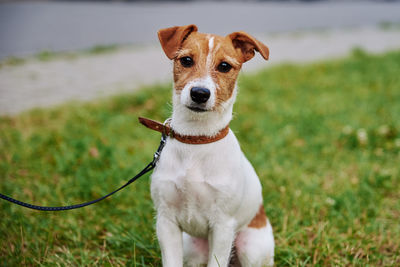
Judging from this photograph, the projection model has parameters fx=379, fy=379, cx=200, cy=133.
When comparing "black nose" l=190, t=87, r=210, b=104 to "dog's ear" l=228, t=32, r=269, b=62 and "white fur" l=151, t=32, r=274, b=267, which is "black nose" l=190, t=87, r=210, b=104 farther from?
"dog's ear" l=228, t=32, r=269, b=62

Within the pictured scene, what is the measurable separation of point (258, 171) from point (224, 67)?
2.07 metres

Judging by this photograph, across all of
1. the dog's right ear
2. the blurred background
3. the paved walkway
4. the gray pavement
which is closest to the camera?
the dog's right ear

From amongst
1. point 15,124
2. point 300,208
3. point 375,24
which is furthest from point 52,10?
point 375,24

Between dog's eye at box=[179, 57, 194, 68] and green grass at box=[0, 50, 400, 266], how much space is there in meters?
0.39

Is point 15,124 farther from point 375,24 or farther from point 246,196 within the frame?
point 375,24

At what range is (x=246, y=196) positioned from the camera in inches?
94.2

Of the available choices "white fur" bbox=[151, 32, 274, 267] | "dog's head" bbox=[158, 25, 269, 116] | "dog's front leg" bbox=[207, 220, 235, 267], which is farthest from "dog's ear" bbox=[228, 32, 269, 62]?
"dog's front leg" bbox=[207, 220, 235, 267]

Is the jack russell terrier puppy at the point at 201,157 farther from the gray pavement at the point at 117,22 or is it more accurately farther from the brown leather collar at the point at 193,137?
the gray pavement at the point at 117,22

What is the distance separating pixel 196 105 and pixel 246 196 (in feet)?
2.30

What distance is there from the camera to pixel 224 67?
2271 millimetres

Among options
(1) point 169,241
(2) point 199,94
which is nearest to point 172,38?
(2) point 199,94

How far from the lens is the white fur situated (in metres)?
2.18

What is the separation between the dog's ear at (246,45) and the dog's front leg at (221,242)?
1.05m

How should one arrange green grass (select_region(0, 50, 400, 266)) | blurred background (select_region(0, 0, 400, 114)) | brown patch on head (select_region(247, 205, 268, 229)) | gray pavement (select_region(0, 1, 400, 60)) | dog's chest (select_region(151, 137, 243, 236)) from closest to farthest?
dog's chest (select_region(151, 137, 243, 236)) → brown patch on head (select_region(247, 205, 268, 229)) → green grass (select_region(0, 50, 400, 266)) → blurred background (select_region(0, 0, 400, 114)) → gray pavement (select_region(0, 1, 400, 60))
